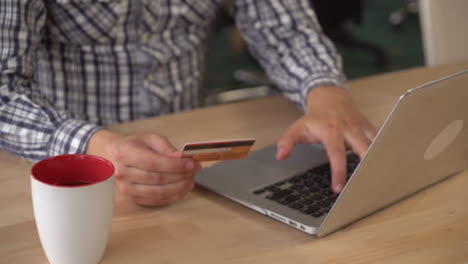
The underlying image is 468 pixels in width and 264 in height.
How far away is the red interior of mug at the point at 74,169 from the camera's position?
818 mm

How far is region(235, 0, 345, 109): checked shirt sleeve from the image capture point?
138 centimetres

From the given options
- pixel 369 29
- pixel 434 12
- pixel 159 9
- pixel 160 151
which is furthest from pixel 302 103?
pixel 369 29

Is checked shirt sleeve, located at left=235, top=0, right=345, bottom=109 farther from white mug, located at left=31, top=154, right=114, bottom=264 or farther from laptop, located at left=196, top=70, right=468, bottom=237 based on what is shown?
white mug, located at left=31, top=154, right=114, bottom=264

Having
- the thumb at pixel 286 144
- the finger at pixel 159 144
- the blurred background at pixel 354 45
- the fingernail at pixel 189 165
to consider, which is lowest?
the blurred background at pixel 354 45

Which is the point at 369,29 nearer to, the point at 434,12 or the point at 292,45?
the point at 434,12

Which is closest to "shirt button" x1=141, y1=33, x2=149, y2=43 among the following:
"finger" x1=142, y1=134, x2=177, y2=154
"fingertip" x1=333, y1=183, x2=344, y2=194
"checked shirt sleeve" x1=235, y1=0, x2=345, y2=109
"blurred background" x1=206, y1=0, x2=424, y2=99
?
"checked shirt sleeve" x1=235, y1=0, x2=345, y2=109

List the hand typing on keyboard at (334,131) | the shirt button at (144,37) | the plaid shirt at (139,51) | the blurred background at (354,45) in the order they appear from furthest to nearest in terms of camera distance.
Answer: the blurred background at (354,45)
the shirt button at (144,37)
the plaid shirt at (139,51)
the hand typing on keyboard at (334,131)

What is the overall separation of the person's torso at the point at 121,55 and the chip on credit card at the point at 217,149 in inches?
21.5

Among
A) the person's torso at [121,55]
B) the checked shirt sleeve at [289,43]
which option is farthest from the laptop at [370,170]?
the person's torso at [121,55]

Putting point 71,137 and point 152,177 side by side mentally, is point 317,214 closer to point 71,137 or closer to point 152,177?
point 152,177

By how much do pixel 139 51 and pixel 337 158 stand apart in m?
0.56

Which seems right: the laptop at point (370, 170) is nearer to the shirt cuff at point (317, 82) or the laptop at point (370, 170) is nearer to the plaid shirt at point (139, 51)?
the shirt cuff at point (317, 82)

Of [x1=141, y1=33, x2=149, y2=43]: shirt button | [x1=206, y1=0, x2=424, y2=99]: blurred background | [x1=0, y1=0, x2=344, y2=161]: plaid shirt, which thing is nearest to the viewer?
[x1=0, y1=0, x2=344, y2=161]: plaid shirt

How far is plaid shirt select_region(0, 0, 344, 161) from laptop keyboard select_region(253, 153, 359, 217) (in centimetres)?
33
